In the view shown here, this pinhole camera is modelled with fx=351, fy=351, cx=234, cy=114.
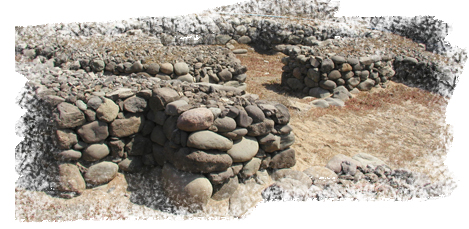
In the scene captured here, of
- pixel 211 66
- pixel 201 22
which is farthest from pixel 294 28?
pixel 211 66

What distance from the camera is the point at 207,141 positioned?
4609 millimetres

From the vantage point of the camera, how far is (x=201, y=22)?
13461 mm

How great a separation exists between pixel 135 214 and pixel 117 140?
117 centimetres

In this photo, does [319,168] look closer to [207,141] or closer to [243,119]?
[243,119]

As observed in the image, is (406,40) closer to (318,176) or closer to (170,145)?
(318,176)

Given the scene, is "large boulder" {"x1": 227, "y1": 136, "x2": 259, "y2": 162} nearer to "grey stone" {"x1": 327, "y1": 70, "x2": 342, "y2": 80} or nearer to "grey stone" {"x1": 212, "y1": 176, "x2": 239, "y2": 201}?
"grey stone" {"x1": 212, "y1": 176, "x2": 239, "y2": 201}

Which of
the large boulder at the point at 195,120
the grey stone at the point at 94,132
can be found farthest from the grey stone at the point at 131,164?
the large boulder at the point at 195,120

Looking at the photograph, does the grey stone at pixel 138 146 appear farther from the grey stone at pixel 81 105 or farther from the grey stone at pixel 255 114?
the grey stone at pixel 255 114

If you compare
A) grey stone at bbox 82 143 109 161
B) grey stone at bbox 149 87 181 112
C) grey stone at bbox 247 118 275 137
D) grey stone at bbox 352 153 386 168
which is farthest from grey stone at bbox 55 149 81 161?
grey stone at bbox 352 153 386 168

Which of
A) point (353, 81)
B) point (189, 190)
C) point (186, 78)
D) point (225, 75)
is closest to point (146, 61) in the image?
point (186, 78)

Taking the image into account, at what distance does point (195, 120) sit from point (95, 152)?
157 cm

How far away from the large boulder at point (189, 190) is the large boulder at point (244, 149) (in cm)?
54

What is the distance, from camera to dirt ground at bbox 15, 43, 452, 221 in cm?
455

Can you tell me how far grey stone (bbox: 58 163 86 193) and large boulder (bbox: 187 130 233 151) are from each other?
162cm
